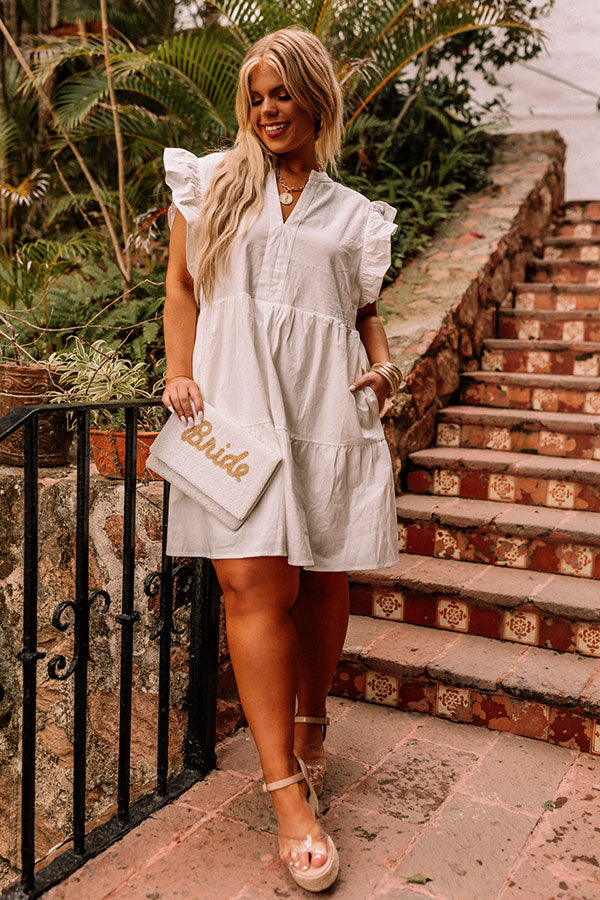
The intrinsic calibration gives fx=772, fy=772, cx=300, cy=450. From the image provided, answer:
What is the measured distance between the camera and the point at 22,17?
5.89 meters

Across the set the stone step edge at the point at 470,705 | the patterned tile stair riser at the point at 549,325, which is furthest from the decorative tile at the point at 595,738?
the patterned tile stair riser at the point at 549,325

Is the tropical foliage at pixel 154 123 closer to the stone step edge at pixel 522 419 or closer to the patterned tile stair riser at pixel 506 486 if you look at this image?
the stone step edge at pixel 522 419

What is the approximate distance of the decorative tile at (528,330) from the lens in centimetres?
397

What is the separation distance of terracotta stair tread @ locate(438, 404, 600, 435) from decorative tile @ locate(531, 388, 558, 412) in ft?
0.08

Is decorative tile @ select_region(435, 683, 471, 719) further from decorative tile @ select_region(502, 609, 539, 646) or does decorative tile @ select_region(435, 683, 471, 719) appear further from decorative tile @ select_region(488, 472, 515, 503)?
decorative tile @ select_region(488, 472, 515, 503)

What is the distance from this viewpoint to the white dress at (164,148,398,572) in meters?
1.56

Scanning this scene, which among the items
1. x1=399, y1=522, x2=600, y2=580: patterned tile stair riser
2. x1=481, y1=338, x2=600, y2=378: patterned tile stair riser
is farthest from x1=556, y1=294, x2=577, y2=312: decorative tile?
x1=399, y1=522, x2=600, y2=580: patterned tile stair riser

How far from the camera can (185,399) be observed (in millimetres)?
1589

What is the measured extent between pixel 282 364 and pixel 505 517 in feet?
4.90

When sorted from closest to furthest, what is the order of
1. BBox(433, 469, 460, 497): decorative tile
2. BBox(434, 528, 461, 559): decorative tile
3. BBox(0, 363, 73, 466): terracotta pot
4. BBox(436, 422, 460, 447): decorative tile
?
BBox(0, 363, 73, 466): terracotta pot → BBox(434, 528, 461, 559): decorative tile → BBox(433, 469, 460, 497): decorative tile → BBox(436, 422, 460, 447): decorative tile

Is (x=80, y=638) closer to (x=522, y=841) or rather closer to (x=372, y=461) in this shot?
(x=372, y=461)

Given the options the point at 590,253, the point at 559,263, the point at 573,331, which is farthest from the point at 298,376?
the point at 590,253

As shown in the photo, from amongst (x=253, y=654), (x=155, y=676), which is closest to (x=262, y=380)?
(x=253, y=654)

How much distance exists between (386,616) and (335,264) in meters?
1.44
